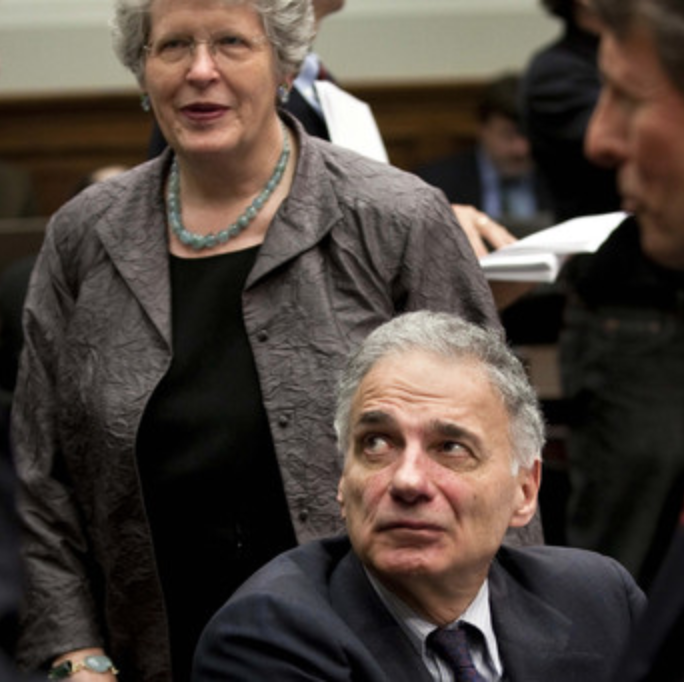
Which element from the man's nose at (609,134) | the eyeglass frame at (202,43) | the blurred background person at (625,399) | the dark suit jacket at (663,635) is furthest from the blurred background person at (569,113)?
the dark suit jacket at (663,635)

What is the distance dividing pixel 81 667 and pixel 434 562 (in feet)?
2.50

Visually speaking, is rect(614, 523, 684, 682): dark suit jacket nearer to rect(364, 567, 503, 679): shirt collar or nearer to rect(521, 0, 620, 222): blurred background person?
rect(364, 567, 503, 679): shirt collar

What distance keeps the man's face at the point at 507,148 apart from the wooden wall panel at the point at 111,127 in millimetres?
761

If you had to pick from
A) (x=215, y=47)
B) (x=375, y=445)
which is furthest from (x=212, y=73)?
(x=375, y=445)

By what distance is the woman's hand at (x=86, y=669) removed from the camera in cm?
304

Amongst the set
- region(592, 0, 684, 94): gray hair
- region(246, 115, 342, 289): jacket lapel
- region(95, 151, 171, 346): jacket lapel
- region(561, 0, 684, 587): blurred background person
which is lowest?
region(561, 0, 684, 587): blurred background person

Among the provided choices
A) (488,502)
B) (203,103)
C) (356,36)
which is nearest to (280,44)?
(203,103)

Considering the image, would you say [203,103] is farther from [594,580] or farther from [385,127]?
[385,127]

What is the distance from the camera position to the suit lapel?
2.52 m

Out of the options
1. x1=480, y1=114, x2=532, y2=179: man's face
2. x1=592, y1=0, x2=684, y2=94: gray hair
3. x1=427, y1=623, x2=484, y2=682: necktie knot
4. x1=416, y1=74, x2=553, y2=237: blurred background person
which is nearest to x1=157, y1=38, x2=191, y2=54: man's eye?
x1=427, y1=623, x2=484, y2=682: necktie knot

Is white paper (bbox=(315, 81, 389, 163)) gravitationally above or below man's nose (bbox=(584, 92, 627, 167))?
below

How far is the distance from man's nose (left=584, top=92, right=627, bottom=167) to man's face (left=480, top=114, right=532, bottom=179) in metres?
5.35

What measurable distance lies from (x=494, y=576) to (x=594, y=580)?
0.15 m

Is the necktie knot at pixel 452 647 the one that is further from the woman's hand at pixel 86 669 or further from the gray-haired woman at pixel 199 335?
the woman's hand at pixel 86 669
